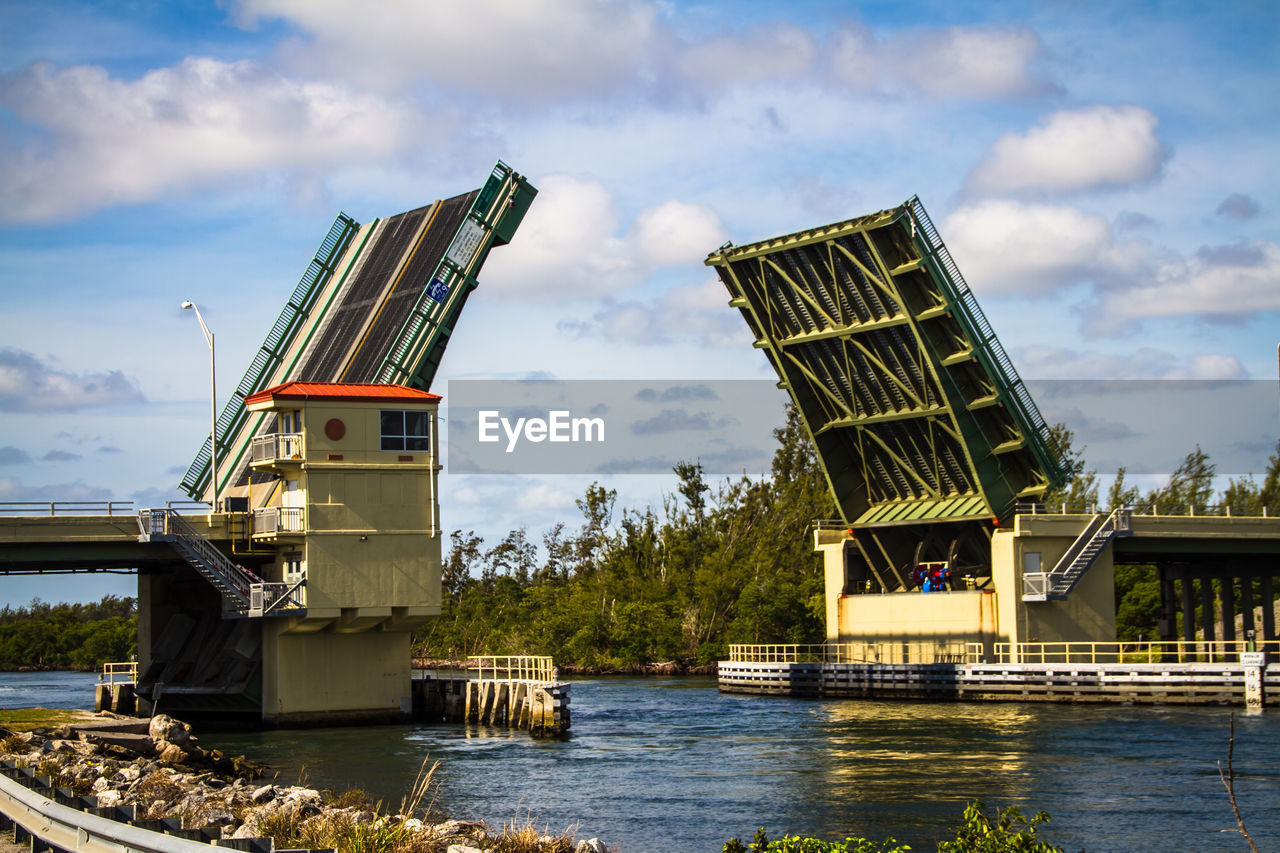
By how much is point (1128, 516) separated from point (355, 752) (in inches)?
875

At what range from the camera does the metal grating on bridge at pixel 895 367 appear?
3559 centimetres

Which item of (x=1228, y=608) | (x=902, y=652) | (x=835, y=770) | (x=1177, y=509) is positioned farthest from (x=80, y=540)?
(x=1177, y=509)

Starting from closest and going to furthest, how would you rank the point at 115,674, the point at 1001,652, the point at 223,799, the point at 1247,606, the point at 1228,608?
the point at 223,799
the point at 1001,652
the point at 115,674
the point at 1247,606
the point at 1228,608

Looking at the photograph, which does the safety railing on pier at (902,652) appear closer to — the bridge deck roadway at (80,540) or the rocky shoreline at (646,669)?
the rocky shoreline at (646,669)

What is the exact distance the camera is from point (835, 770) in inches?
1011

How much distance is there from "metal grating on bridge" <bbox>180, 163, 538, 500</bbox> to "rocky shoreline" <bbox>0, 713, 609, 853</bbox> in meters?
11.7

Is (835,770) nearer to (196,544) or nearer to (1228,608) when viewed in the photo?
(196,544)

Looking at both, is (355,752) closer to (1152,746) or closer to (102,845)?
(1152,746)

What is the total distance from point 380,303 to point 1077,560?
1919cm

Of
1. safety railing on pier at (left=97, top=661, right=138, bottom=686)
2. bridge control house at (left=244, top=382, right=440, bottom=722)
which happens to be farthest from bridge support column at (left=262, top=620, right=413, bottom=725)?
safety railing on pier at (left=97, top=661, right=138, bottom=686)

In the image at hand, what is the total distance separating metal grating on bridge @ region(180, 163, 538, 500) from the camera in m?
36.3

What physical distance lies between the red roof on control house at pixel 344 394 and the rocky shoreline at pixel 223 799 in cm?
752

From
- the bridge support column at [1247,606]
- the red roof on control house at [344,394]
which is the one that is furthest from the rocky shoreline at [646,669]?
the red roof on control house at [344,394]

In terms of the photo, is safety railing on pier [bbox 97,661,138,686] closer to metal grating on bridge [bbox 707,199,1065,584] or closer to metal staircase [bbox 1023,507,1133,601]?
metal grating on bridge [bbox 707,199,1065,584]
